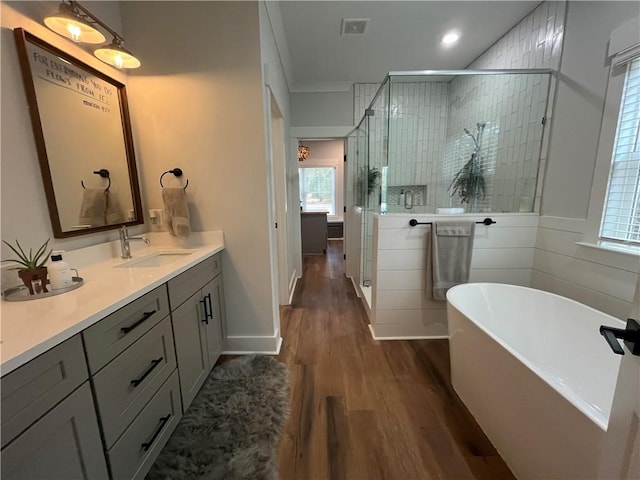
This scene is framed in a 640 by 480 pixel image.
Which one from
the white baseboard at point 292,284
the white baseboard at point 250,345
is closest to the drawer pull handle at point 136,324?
the white baseboard at point 250,345

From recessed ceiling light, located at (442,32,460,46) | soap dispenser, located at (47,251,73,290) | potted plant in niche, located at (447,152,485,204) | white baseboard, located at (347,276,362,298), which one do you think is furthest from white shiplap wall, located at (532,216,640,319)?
soap dispenser, located at (47,251,73,290)

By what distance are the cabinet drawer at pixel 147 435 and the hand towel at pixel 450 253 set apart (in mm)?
1982

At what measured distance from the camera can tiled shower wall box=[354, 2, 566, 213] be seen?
2117 millimetres

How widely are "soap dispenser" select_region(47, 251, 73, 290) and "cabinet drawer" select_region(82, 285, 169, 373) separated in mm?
356

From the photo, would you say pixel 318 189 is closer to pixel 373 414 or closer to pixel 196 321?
pixel 196 321

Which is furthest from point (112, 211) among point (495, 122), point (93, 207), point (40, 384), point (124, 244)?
point (495, 122)

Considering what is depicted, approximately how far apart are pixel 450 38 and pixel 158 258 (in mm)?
3341

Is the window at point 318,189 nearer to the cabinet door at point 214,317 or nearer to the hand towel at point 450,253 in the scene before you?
the hand towel at point 450,253

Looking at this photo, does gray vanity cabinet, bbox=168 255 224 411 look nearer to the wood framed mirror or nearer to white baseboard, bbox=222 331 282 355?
white baseboard, bbox=222 331 282 355

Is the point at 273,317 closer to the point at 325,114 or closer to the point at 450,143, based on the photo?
the point at 450,143

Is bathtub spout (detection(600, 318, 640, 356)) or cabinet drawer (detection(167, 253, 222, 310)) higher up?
bathtub spout (detection(600, 318, 640, 356))

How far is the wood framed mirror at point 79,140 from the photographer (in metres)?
1.26

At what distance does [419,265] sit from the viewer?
2.26 metres

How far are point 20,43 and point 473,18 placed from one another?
312 centimetres
